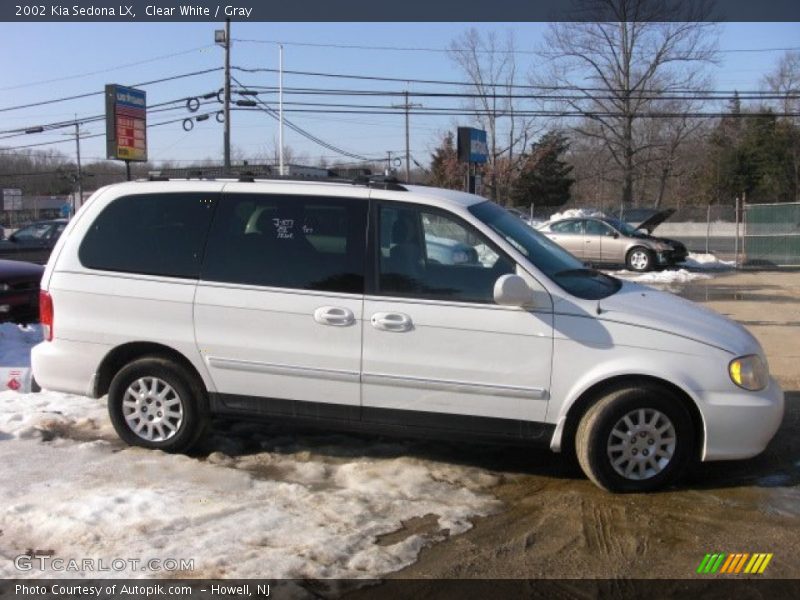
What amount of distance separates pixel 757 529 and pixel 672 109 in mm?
43594

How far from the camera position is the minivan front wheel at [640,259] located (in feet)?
66.1

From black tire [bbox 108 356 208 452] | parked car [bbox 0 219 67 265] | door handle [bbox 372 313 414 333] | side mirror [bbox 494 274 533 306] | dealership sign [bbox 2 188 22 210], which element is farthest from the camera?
dealership sign [bbox 2 188 22 210]

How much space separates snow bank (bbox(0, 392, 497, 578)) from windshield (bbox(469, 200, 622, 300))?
1391 millimetres

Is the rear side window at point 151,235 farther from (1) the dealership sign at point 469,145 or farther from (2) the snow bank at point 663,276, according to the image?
(2) the snow bank at point 663,276

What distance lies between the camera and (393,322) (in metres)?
4.76

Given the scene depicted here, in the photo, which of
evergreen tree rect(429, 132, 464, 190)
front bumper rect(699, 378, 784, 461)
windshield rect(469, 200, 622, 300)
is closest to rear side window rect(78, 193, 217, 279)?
windshield rect(469, 200, 622, 300)

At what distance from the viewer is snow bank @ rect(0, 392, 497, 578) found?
379 centimetres

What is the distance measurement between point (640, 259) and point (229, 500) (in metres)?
17.6

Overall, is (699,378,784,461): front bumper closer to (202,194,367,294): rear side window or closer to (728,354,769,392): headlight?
(728,354,769,392): headlight

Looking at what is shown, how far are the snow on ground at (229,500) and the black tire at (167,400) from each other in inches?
5.2

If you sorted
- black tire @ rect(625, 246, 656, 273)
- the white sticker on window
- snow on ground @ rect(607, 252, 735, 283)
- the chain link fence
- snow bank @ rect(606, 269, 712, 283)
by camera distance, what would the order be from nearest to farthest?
the white sticker on window, snow bank @ rect(606, 269, 712, 283), snow on ground @ rect(607, 252, 735, 283), black tire @ rect(625, 246, 656, 273), the chain link fence

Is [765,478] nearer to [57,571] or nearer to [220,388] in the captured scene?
[220,388]

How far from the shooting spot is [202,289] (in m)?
5.11

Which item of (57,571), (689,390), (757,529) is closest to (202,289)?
(57,571)
